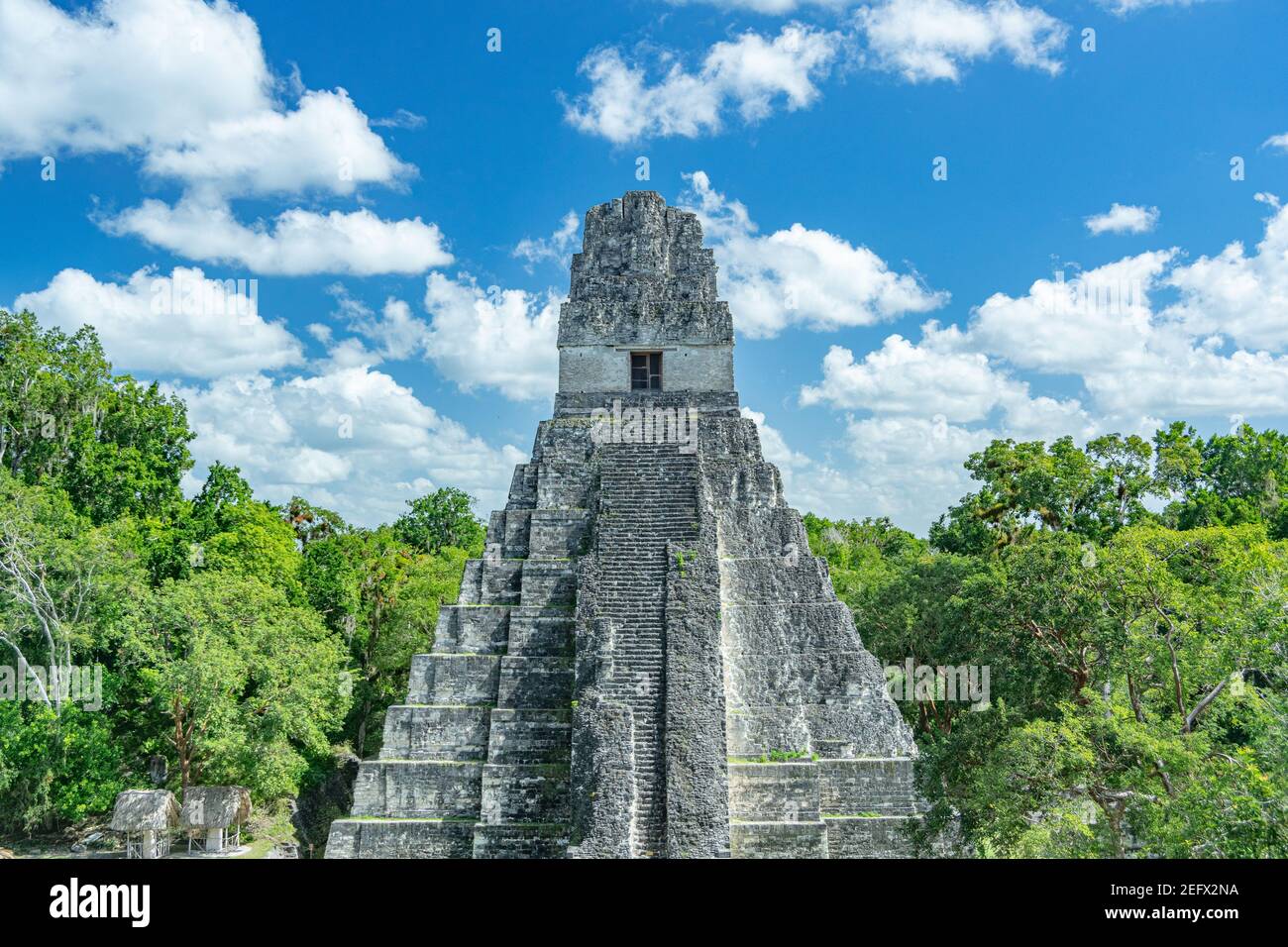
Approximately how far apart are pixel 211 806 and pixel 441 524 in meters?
23.4

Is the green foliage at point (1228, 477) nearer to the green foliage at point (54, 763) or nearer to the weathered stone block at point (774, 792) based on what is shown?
the weathered stone block at point (774, 792)

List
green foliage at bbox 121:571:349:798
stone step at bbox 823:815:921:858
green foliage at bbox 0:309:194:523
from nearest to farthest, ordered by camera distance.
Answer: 1. stone step at bbox 823:815:921:858
2. green foliage at bbox 121:571:349:798
3. green foliage at bbox 0:309:194:523

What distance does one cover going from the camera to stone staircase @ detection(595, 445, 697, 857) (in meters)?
12.4

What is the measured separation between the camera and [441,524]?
4153cm

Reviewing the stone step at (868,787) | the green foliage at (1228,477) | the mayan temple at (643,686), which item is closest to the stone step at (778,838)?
the mayan temple at (643,686)

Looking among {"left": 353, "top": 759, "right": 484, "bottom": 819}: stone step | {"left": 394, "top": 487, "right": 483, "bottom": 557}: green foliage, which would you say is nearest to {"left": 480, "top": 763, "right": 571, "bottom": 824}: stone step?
{"left": 353, "top": 759, "right": 484, "bottom": 819}: stone step

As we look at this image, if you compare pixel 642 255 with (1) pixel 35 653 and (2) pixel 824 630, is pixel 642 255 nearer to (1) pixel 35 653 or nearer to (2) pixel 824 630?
(2) pixel 824 630

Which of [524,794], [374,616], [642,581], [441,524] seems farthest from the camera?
[441,524]

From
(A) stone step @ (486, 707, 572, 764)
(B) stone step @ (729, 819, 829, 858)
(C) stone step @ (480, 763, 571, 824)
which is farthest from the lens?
(A) stone step @ (486, 707, 572, 764)

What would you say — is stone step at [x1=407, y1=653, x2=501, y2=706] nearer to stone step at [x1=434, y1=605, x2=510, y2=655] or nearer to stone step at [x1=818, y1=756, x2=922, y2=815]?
stone step at [x1=434, y1=605, x2=510, y2=655]

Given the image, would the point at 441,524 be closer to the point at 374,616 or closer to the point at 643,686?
the point at 374,616

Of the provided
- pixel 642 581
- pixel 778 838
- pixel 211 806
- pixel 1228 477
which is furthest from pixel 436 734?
pixel 1228 477

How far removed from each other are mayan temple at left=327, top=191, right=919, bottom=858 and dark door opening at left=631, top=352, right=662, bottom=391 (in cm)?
82

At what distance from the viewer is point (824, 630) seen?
48.3ft
